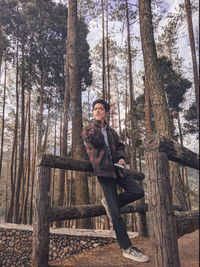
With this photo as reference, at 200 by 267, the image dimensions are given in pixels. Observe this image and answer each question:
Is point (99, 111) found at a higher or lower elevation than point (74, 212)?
higher

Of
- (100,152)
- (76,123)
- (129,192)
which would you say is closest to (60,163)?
(100,152)

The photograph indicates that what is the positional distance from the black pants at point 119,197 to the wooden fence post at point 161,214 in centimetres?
98

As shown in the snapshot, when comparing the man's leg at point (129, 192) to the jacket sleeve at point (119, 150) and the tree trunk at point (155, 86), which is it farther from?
the tree trunk at point (155, 86)

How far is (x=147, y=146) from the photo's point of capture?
5.53 feet

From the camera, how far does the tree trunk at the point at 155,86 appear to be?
5.23 meters

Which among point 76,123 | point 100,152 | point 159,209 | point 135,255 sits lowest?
point 135,255

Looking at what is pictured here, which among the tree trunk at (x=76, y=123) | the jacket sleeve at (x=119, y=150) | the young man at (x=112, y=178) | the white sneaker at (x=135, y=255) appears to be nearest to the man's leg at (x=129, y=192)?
the young man at (x=112, y=178)

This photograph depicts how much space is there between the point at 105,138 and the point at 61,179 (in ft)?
26.5

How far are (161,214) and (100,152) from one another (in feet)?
4.02

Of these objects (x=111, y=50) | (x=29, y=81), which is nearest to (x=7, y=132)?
(x=29, y=81)

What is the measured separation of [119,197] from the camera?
2.71m

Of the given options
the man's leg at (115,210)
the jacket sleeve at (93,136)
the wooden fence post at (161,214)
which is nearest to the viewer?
the wooden fence post at (161,214)

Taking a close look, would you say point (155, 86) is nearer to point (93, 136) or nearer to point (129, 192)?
point (93, 136)

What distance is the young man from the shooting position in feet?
8.27
